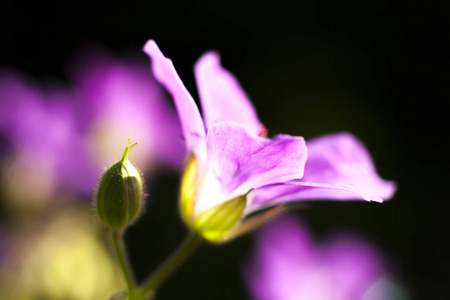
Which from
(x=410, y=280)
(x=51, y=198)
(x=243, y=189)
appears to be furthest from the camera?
(x=410, y=280)

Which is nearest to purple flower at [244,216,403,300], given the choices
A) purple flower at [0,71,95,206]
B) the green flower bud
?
Result: purple flower at [0,71,95,206]

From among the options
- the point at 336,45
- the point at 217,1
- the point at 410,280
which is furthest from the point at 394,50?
the point at 410,280

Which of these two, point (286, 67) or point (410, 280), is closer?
point (410, 280)

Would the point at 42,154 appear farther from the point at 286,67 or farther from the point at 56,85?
the point at 286,67

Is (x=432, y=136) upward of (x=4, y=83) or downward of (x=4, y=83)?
downward

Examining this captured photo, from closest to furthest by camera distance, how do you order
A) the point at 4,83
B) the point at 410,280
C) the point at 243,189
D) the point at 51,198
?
1. the point at 243,189
2. the point at 51,198
3. the point at 4,83
4. the point at 410,280

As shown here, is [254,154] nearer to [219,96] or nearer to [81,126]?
[219,96]

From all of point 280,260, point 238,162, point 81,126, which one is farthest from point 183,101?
point 280,260

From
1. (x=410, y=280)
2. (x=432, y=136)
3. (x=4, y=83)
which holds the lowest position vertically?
(x=410, y=280)
